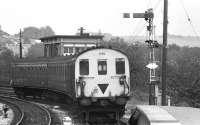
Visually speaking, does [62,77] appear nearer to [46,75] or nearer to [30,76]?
[46,75]

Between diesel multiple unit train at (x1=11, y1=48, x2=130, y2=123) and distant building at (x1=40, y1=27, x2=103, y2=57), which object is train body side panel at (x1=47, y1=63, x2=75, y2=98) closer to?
diesel multiple unit train at (x1=11, y1=48, x2=130, y2=123)

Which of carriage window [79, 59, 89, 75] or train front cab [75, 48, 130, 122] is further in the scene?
carriage window [79, 59, 89, 75]

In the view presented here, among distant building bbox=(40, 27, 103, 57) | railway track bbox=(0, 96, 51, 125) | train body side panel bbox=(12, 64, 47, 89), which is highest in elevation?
distant building bbox=(40, 27, 103, 57)

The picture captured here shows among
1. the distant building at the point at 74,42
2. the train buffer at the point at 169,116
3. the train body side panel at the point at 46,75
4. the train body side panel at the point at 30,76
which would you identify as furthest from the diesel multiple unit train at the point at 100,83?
the distant building at the point at 74,42

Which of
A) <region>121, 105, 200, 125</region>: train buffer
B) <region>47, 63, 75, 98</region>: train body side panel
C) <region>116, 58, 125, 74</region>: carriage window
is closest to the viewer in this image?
<region>121, 105, 200, 125</region>: train buffer

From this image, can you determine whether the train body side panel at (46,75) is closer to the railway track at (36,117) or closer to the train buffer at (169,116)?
the railway track at (36,117)

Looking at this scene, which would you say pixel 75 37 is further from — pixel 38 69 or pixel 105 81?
pixel 105 81

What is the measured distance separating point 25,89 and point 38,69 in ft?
18.5

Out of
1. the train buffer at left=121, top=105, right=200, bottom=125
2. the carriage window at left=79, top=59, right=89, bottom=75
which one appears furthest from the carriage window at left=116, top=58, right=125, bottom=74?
the train buffer at left=121, top=105, right=200, bottom=125

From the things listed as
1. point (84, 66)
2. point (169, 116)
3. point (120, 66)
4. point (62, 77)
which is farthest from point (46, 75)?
point (169, 116)

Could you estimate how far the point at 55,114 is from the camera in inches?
901

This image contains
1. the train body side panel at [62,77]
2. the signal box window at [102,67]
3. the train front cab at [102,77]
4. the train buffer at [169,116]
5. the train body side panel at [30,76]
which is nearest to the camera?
the train buffer at [169,116]

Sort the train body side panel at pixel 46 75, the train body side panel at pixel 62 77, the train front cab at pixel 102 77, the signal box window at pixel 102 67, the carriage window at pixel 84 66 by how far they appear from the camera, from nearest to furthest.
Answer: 1. the train front cab at pixel 102 77
2. the carriage window at pixel 84 66
3. the signal box window at pixel 102 67
4. the train body side panel at pixel 62 77
5. the train body side panel at pixel 46 75

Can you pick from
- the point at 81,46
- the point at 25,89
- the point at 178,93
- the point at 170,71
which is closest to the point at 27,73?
the point at 25,89
